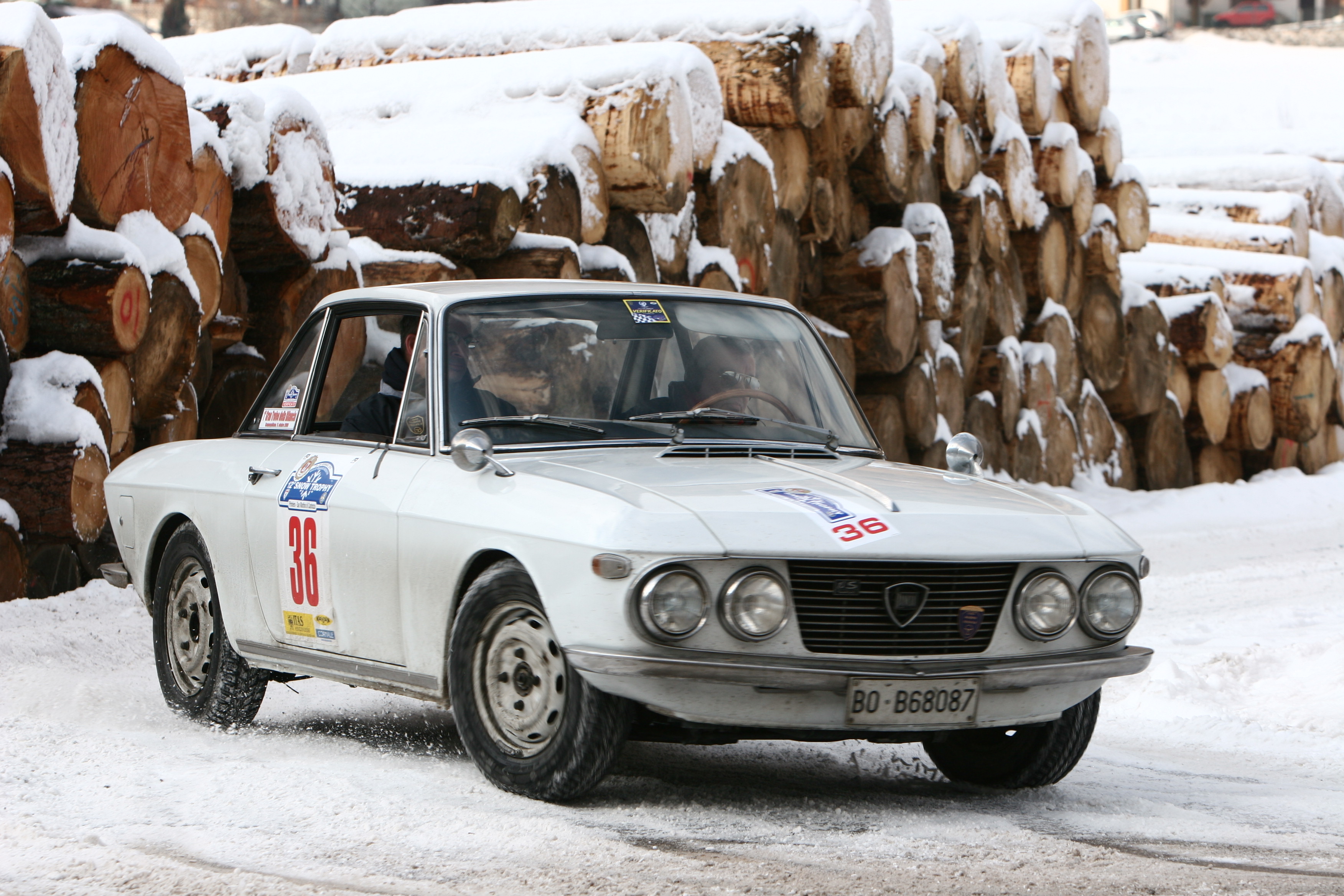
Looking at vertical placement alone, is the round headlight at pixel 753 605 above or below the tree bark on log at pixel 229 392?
above

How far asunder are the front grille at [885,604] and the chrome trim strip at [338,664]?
3.54 feet

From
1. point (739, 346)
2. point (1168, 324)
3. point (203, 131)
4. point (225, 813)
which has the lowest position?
point (1168, 324)

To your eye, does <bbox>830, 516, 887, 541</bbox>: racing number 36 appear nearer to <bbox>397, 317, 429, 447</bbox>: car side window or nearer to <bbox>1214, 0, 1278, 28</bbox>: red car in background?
<bbox>397, 317, 429, 447</bbox>: car side window

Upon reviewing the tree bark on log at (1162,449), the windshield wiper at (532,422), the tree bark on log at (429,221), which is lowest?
the tree bark on log at (1162,449)

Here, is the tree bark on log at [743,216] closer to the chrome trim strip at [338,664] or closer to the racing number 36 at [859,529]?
the chrome trim strip at [338,664]

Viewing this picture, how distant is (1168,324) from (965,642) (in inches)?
482

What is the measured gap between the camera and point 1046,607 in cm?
403

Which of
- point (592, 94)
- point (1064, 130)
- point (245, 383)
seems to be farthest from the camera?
point (1064, 130)

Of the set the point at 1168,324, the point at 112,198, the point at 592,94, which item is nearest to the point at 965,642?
the point at 112,198

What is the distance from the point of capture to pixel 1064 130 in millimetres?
13578

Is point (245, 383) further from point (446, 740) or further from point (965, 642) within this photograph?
point (965, 642)

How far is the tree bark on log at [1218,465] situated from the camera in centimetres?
1630

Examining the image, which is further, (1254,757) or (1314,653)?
(1314,653)

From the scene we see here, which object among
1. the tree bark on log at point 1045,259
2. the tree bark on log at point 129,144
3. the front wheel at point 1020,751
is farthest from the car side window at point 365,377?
the tree bark on log at point 1045,259
